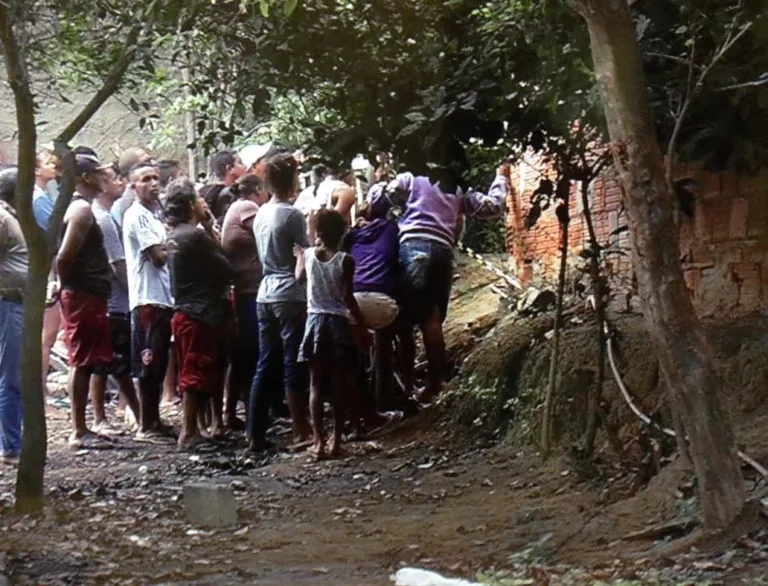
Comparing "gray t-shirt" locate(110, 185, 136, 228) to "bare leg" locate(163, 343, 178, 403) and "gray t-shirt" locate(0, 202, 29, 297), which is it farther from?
"gray t-shirt" locate(0, 202, 29, 297)

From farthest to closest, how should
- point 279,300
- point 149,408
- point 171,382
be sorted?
point 171,382 → point 149,408 → point 279,300

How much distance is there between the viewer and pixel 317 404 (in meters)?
7.87

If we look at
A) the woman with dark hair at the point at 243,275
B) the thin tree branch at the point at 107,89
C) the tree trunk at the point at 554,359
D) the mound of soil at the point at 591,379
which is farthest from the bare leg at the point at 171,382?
the thin tree branch at the point at 107,89

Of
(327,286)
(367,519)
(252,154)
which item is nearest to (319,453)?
(327,286)

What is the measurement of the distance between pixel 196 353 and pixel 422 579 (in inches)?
165

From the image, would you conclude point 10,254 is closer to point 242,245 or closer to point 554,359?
point 242,245

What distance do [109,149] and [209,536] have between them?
47.2 ft

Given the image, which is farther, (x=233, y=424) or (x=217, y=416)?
(x=233, y=424)

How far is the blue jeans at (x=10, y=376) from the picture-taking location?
7512 millimetres

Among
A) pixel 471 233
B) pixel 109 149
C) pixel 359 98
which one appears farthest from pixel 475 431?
pixel 109 149

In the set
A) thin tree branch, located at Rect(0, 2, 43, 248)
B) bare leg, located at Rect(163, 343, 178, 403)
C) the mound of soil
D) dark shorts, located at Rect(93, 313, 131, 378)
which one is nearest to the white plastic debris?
the mound of soil

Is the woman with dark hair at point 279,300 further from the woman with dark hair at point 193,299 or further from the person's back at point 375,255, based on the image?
the person's back at point 375,255

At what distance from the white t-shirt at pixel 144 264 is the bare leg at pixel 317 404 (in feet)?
5.09

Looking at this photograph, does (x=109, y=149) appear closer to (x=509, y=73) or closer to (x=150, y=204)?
(x=150, y=204)
